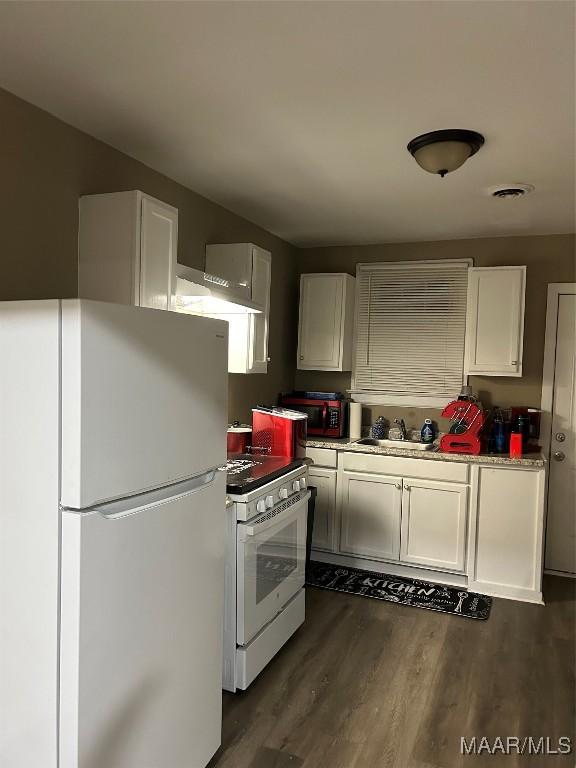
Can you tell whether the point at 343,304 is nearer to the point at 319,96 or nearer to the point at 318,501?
the point at 318,501

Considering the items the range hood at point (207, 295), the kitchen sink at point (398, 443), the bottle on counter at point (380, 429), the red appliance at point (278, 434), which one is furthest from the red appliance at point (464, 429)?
the range hood at point (207, 295)

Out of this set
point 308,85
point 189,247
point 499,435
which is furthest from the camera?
point 499,435

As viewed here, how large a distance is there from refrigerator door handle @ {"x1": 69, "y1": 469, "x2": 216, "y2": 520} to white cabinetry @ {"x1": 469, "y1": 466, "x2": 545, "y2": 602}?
2.36 metres

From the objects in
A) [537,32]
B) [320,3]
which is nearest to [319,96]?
[320,3]

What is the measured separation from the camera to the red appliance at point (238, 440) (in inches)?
133

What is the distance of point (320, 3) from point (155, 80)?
71cm

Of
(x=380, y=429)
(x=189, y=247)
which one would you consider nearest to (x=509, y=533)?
(x=380, y=429)

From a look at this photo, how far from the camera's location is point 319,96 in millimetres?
2090

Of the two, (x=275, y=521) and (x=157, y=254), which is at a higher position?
(x=157, y=254)

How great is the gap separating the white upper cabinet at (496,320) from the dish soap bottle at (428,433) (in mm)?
530

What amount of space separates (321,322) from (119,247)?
232 centimetres

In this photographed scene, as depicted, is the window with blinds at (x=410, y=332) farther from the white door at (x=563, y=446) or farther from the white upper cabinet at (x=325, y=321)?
the white door at (x=563, y=446)

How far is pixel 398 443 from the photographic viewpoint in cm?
438

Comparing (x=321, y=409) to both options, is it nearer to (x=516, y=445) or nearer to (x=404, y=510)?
(x=404, y=510)
